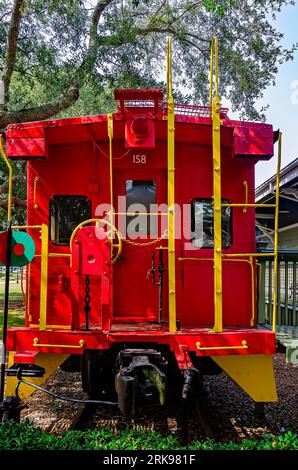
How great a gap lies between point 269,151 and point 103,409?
12.9 feet

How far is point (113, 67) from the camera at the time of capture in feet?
43.6

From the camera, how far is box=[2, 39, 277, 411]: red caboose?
4.57 meters

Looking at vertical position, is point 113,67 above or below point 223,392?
above

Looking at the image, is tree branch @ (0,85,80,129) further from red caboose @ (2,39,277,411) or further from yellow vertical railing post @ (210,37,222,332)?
yellow vertical railing post @ (210,37,222,332)

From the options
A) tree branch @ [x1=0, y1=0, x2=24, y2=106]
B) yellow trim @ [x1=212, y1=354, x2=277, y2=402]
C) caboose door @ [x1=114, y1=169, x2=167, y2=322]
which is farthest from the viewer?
tree branch @ [x1=0, y1=0, x2=24, y2=106]

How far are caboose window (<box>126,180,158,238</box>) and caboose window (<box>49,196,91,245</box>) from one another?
54 centimetres

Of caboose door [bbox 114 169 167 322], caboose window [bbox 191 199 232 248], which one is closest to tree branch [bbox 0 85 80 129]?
caboose door [bbox 114 169 167 322]

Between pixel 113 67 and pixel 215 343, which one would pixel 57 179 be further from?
pixel 113 67

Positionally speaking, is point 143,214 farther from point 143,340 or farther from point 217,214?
point 143,340

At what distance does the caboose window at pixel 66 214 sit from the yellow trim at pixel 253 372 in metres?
2.35

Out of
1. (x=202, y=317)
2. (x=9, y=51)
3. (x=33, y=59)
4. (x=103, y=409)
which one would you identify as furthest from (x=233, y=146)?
(x=33, y=59)

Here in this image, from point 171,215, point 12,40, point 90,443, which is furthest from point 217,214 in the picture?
point 12,40

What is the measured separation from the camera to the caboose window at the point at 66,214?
516 centimetres

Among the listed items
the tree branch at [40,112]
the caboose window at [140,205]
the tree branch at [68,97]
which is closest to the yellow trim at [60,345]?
the caboose window at [140,205]
